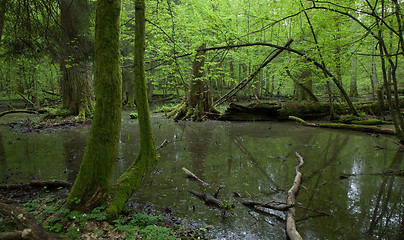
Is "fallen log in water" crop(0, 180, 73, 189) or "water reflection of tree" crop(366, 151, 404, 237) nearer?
"water reflection of tree" crop(366, 151, 404, 237)

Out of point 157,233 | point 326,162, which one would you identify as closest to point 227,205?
point 157,233

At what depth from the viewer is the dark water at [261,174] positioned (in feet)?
9.82

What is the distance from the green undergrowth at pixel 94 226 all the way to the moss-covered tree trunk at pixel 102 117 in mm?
212

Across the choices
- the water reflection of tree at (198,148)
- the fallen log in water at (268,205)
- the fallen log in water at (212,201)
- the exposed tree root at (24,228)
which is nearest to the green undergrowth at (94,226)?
the exposed tree root at (24,228)

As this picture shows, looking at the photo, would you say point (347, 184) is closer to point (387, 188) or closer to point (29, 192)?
point (387, 188)

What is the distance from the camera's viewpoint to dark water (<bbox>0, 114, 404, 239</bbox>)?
299cm

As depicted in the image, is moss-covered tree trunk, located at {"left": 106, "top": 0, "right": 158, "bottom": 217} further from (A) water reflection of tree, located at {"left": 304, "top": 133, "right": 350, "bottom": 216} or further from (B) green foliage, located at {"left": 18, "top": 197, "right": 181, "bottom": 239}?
(A) water reflection of tree, located at {"left": 304, "top": 133, "right": 350, "bottom": 216}

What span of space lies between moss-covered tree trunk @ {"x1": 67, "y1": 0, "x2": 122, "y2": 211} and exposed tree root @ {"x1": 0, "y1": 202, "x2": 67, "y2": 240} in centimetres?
47

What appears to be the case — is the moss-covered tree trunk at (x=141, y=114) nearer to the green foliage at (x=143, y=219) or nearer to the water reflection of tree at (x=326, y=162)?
the green foliage at (x=143, y=219)

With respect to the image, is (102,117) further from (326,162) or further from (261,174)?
(326,162)

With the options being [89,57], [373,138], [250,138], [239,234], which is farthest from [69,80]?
[373,138]

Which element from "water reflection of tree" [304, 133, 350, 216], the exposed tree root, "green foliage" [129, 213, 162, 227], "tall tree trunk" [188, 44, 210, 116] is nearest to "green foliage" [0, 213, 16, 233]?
the exposed tree root

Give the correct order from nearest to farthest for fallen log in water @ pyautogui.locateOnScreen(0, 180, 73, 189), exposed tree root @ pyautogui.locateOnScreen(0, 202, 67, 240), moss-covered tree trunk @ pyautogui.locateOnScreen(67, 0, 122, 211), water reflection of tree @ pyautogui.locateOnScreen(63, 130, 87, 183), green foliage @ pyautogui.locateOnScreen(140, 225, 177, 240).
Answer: exposed tree root @ pyautogui.locateOnScreen(0, 202, 67, 240) → green foliage @ pyautogui.locateOnScreen(140, 225, 177, 240) → moss-covered tree trunk @ pyautogui.locateOnScreen(67, 0, 122, 211) → fallen log in water @ pyautogui.locateOnScreen(0, 180, 73, 189) → water reflection of tree @ pyautogui.locateOnScreen(63, 130, 87, 183)

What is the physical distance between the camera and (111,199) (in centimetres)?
291
